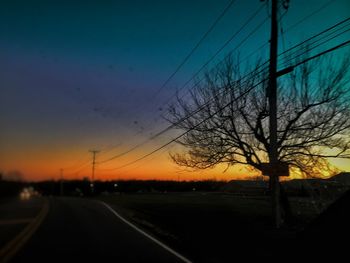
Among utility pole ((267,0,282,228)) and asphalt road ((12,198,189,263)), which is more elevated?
utility pole ((267,0,282,228))

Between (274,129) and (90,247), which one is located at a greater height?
(274,129)

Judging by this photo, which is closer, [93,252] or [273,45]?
[93,252]

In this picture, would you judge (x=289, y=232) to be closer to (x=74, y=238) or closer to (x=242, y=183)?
(x=74, y=238)

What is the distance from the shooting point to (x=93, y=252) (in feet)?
40.5

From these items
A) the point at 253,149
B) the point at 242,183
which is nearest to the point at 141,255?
the point at 253,149

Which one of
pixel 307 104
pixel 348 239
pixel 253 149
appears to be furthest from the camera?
pixel 253 149

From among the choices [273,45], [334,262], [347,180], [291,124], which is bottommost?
[334,262]

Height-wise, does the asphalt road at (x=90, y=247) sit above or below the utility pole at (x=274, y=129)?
below

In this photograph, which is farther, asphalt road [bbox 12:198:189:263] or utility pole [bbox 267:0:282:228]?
utility pole [bbox 267:0:282:228]

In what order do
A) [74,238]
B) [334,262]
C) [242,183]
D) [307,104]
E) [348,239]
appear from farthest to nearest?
1. [242,183]
2. [307,104]
3. [74,238]
4. [348,239]
5. [334,262]

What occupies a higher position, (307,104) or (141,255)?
(307,104)

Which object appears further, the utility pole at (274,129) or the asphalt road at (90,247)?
the utility pole at (274,129)

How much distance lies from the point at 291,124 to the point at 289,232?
6.02 meters

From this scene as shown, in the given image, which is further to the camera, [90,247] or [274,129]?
[274,129]
